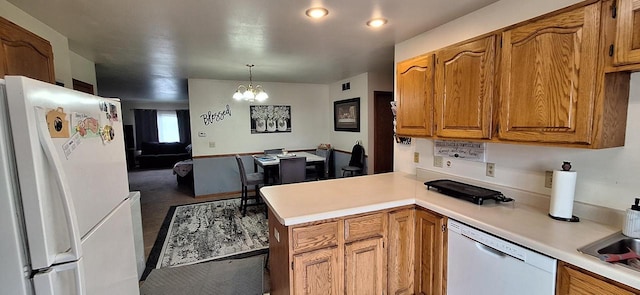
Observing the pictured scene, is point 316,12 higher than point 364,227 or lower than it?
higher

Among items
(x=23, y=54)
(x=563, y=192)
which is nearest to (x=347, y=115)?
(x=563, y=192)

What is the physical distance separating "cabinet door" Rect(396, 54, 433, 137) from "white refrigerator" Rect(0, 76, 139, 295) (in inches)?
82.9

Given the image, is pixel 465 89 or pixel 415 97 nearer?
pixel 465 89

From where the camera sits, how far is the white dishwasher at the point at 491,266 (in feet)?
4.21

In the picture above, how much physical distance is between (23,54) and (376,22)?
2.40 meters

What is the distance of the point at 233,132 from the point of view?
17.8ft

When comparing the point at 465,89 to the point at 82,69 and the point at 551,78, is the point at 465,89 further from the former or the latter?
the point at 82,69

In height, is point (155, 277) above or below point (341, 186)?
below

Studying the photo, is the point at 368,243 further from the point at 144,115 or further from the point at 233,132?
the point at 144,115

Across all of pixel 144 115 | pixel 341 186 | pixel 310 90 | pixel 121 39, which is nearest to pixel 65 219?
pixel 341 186

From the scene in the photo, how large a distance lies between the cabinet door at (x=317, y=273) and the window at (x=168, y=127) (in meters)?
10.0

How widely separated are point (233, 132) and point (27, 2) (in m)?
3.61

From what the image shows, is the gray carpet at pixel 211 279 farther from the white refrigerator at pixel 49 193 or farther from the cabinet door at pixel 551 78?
the cabinet door at pixel 551 78

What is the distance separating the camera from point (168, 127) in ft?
32.9
